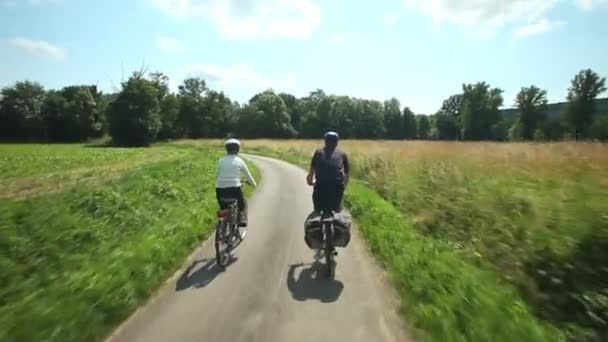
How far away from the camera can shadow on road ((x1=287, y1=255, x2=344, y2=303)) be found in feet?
20.6

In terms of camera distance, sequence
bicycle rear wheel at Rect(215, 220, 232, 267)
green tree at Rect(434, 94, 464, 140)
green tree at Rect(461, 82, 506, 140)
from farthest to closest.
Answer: green tree at Rect(434, 94, 464, 140) → green tree at Rect(461, 82, 506, 140) → bicycle rear wheel at Rect(215, 220, 232, 267)

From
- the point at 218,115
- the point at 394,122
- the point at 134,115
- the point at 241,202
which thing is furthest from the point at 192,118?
the point at 241,202

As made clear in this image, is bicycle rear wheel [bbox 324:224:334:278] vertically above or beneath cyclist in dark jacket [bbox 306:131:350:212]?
beneath

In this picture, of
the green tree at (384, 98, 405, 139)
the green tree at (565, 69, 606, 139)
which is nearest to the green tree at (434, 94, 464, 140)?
the green tree at (384, 98, 405, 139)

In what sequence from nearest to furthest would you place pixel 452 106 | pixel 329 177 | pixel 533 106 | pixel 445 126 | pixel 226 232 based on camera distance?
pixel 329 177 < pixel 226 232 < pixel 533 106 < pixel 445 126 < pixel 452 106

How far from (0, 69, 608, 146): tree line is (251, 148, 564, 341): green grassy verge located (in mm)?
63257

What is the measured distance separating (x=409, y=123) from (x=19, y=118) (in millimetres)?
91171

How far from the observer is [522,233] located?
6863 millimetres

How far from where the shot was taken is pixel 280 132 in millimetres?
101125

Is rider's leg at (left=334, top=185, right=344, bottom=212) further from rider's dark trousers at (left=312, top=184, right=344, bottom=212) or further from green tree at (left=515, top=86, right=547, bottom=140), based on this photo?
green tree at (left=515, top=86, right=547, bottom=140)

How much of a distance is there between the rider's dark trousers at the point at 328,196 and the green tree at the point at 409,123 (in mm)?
107095

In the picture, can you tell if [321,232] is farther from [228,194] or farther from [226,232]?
[228,194]

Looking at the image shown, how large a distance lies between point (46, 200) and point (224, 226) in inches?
139

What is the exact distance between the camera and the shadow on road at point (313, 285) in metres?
6.27
